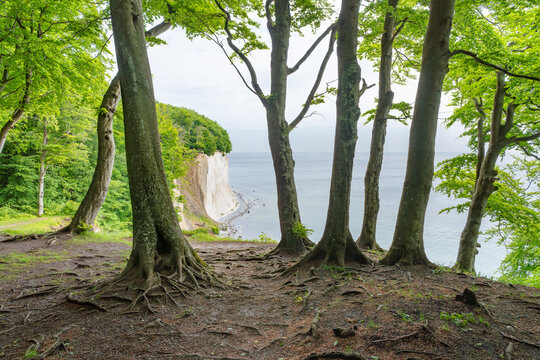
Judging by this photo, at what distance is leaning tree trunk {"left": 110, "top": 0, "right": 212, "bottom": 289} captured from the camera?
5.13 meters

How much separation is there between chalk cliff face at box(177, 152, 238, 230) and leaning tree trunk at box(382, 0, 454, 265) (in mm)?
23314

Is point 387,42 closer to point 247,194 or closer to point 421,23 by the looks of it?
point 421,23

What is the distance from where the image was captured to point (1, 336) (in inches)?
144

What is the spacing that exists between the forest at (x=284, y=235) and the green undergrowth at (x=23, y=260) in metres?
0.06

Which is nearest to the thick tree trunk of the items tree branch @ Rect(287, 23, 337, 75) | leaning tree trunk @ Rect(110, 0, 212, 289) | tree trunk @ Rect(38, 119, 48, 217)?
tree branch @ Rect(287, 23, 337, 75)

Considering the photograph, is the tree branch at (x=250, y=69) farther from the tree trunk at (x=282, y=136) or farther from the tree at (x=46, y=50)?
the tree at (x=46, y=50)

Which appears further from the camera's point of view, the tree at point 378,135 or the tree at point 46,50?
the tree at point 378,135

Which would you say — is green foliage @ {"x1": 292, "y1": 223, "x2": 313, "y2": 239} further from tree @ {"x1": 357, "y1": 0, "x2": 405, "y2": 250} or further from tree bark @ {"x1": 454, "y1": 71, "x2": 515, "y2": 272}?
tree bark @ {"x1": 454, "y1": 71, "x2": 515, "y2": 272}

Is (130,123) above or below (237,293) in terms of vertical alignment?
above

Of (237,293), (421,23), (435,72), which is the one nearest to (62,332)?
(237,293)

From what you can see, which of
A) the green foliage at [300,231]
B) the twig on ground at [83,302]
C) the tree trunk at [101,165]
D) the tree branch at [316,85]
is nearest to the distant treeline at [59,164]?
the tree trunk at [101,165]

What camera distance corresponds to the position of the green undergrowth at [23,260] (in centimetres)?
647

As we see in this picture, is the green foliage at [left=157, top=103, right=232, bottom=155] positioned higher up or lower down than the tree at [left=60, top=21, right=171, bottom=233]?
higher up

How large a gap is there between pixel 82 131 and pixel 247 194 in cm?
4152
